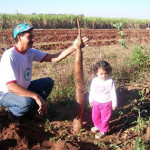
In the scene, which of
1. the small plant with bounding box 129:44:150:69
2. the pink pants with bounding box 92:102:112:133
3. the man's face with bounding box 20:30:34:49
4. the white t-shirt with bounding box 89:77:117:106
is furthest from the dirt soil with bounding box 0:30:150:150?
the small plant with bounding box 129:44:150:69

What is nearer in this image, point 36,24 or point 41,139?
point 41,139

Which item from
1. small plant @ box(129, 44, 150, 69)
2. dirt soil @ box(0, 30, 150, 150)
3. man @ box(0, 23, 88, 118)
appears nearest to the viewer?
dirt soil @ box(0, 30, 150, 150)

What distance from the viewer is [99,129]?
3.37 m

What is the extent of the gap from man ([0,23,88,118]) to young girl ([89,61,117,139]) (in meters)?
0.45

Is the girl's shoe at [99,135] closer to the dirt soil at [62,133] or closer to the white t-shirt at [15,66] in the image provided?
the dirt soil at [62,133]

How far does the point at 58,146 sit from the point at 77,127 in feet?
2.36

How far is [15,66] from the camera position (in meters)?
3.14

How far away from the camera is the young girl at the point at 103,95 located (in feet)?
10.1

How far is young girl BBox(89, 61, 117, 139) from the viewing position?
10.1ft

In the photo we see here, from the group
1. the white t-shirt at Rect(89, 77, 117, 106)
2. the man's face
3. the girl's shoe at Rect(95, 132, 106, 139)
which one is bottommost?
the girl's shoe at Rect(95, 132, 106, 139)

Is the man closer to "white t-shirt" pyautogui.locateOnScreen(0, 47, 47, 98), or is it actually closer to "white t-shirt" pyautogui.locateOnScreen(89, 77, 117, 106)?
"white t-shirt" pyautogui.locateOnScreen(0, 47, 47, 98)

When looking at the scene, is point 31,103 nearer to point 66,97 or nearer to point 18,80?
point 18,80

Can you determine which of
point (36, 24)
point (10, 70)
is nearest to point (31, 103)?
point (10, 70)

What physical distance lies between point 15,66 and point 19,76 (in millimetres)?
181
